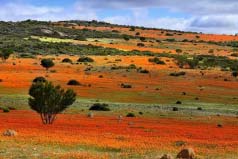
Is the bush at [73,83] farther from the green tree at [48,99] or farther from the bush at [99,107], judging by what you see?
the green tree at [48,99]

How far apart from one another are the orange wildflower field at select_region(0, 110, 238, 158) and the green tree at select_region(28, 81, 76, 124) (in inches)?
50.4

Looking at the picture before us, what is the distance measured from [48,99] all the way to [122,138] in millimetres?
13239

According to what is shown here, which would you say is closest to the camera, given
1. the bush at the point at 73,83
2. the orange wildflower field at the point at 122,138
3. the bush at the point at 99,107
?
the orange wildflower field at the point at 122,138

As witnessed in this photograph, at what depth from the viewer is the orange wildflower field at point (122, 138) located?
2945 cm

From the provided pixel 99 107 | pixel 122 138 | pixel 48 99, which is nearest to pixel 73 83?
pixel 99 107

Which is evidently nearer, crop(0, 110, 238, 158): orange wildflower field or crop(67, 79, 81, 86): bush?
crop(0, 110, 238, 158): orange wildflower field

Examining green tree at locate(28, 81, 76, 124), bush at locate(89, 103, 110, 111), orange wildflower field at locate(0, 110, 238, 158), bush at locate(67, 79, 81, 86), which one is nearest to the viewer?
orange wildflower field at locate(0, 110, 238, 158)

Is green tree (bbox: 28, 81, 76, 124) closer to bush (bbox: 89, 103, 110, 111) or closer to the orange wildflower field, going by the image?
the orange wildflower field

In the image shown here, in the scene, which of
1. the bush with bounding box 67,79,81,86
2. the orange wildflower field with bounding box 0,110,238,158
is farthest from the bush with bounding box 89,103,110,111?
the bush with bounding box 67,79,81,86

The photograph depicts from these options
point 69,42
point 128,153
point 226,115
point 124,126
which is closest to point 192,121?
point 226,115

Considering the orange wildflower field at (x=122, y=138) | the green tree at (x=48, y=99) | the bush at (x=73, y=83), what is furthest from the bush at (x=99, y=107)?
the bush at (x=73, y=83)

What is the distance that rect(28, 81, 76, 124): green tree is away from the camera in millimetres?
47219

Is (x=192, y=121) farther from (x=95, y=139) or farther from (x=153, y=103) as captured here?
(x=95, y=139)

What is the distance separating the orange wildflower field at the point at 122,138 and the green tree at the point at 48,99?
128cm
